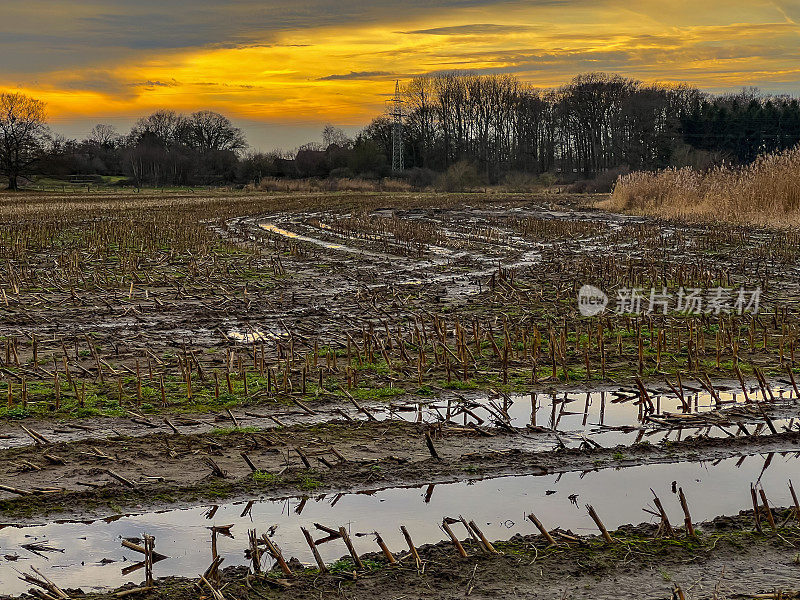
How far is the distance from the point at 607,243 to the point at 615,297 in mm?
9731

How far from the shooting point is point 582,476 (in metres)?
6.58

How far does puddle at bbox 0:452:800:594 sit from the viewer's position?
17.1ft

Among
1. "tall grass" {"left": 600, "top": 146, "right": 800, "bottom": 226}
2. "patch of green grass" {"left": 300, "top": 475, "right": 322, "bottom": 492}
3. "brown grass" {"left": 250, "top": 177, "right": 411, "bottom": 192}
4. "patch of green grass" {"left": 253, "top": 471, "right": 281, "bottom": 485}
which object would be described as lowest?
"patch of green grass" {"left": 300, "top": 475, "right": 322, "bottom": 492}

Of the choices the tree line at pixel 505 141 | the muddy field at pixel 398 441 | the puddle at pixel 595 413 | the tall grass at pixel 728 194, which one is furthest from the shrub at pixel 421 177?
the puddle at pixel 595 413

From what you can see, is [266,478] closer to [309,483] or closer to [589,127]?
[309,483]

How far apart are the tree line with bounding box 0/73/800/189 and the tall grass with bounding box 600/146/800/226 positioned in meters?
31.4

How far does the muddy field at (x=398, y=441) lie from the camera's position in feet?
16.4

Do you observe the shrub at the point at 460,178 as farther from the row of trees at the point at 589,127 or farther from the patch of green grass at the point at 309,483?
the patch of green grass at the point at 309,483

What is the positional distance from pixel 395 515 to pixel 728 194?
27.4m

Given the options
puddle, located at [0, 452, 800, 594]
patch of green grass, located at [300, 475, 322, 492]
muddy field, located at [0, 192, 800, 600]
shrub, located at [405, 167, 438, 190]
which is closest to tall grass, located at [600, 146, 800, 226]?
muddy field, located at [0, 192, 800, 600]

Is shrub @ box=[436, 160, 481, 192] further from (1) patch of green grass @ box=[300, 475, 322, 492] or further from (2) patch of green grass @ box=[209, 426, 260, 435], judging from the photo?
(1) patch of green grass @ box=[300, 475, 322, 492]

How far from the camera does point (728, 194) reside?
3034cm

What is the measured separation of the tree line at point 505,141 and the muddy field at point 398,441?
193 feet

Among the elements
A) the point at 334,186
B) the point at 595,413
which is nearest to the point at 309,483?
the point at 595,413
